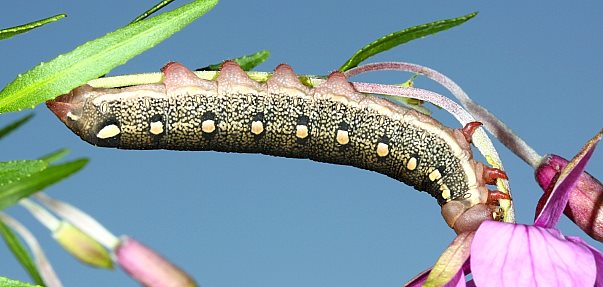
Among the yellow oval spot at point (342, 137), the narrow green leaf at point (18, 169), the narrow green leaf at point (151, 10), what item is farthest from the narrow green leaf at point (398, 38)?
the narrow green leaf at point (18, 169)

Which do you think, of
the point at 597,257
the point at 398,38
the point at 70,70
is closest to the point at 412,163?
the point at 398,38

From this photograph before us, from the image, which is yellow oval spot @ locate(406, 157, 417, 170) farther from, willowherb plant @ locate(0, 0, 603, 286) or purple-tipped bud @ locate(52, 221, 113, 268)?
purple-tipped bud @ locate(52, 221, 113, 268)

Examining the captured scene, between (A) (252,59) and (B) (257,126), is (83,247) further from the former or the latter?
(A) (252,59)

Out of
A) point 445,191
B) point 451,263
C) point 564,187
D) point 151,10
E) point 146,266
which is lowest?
point 146,266

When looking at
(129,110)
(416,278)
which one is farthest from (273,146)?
(416,278)

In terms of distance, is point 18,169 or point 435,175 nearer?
point 18,169

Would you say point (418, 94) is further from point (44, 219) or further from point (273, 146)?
point (44, 219)

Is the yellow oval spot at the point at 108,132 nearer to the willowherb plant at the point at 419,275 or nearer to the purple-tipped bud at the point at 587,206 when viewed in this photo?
the willowherb plant at the point at 419,275
